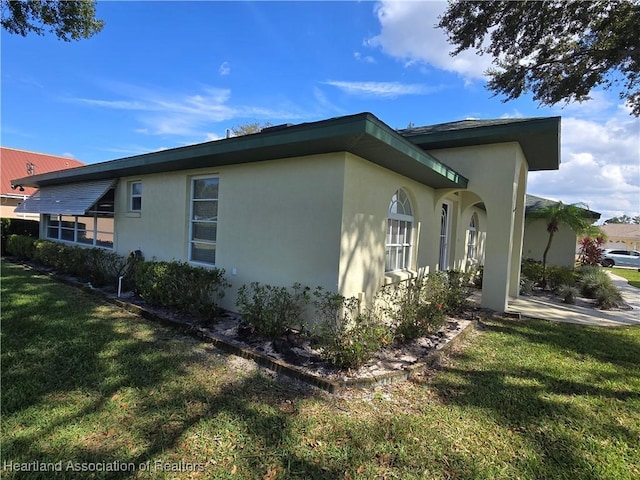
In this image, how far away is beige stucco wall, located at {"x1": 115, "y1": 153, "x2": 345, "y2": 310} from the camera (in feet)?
17.7

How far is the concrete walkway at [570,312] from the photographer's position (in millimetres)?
8180

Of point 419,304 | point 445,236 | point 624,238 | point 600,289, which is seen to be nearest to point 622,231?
point 624,238

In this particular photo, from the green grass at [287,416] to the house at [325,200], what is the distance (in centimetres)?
209

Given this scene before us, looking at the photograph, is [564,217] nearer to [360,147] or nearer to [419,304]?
[419,304]

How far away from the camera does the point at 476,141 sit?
782 cm

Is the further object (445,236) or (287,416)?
(445,236)

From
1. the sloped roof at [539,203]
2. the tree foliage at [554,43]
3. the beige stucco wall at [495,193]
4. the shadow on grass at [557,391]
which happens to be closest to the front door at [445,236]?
the beige stucco wall at [495,193]

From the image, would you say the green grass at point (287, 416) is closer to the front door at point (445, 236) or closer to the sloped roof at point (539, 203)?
the front door at point (445, 236)

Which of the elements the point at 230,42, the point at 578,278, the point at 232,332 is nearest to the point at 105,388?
the point at 232,332

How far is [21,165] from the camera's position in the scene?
2992 cm

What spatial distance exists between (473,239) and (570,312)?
5.74 meters

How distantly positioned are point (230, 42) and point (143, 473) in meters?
10.2

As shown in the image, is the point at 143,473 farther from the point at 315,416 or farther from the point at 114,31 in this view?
the point at 114,31

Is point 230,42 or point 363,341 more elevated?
point 230,42
